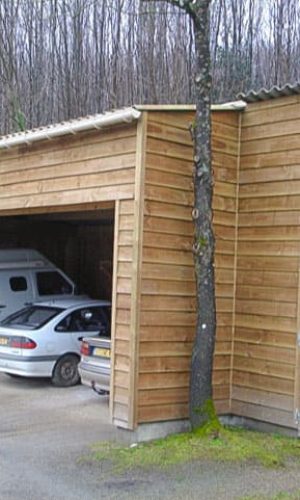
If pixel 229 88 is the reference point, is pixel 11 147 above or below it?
below

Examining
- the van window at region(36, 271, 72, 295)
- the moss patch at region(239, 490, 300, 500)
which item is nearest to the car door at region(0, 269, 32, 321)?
the van window at region(36, 271, 72, 295)

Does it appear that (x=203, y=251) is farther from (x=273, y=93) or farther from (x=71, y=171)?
(x=71, y=171)

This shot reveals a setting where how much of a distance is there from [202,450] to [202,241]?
2243mm

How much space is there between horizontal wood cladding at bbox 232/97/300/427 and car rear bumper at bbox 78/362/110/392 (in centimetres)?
195

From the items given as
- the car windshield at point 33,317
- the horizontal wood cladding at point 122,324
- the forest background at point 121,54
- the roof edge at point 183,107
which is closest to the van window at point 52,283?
the car windshield at point 33,317

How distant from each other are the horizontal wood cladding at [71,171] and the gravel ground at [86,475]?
9.47 feet

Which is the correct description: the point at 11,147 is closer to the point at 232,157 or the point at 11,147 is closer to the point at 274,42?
the point at 232,157

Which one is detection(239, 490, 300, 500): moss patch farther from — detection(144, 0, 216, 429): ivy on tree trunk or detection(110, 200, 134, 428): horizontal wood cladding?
detection(110, 200, 134, 428): horizontal wood cladding

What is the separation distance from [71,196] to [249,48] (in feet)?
39.3

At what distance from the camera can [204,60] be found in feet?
25.3

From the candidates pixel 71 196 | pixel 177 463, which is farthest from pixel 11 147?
pixel 177 463

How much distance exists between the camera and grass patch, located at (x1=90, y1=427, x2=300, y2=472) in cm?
683

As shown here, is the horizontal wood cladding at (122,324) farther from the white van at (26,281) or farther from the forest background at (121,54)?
the forest background at (121,54)

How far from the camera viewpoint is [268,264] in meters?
8.13
